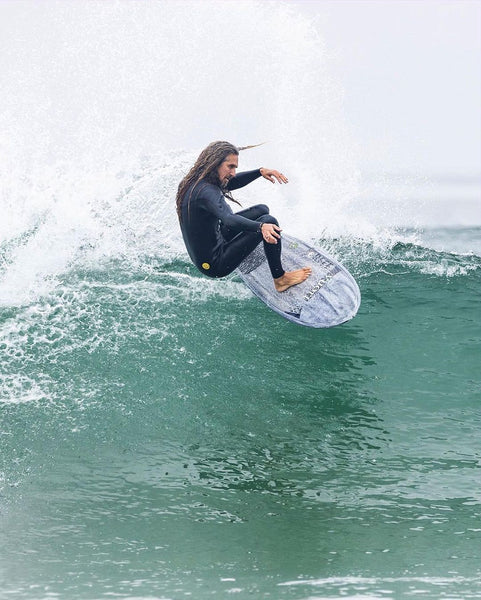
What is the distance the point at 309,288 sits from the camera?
7266 mm

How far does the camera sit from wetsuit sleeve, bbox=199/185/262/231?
19.9ft

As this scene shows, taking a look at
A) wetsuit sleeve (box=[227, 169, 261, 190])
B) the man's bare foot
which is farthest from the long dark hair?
the man's bare foot

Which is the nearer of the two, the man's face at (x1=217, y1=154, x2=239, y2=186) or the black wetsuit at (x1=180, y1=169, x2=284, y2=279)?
the black wetsuit at (x1=180, y1=169, x2=284, y2=279)

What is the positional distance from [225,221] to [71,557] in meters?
2.46

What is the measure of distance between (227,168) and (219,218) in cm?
42

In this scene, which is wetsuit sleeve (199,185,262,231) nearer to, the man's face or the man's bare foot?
the man's face

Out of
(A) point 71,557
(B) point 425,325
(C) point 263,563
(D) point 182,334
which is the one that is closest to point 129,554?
(A) point 71,557

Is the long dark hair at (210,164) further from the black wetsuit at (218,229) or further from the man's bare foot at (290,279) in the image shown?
the man's bare foot at (290,279)

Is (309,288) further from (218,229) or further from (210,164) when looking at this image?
(210,164)

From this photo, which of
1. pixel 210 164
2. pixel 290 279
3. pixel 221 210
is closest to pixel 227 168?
pixel 210 164

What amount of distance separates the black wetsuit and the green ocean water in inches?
35.8

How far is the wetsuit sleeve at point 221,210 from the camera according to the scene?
6.05 meters

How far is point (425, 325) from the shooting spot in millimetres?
8000

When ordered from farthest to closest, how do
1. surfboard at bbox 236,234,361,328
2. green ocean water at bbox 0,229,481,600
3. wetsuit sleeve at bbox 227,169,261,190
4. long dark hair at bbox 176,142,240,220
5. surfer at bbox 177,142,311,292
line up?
1. surfboard at bbox 236,234,361,328
2. wetsuit sleeve at bbox 227,169,261,190
3. long dark hair at bbox 176,142,240,220
4. surfer at bbox 177,142,311,292
5. green ocean water at bbox 0,229,481,600
